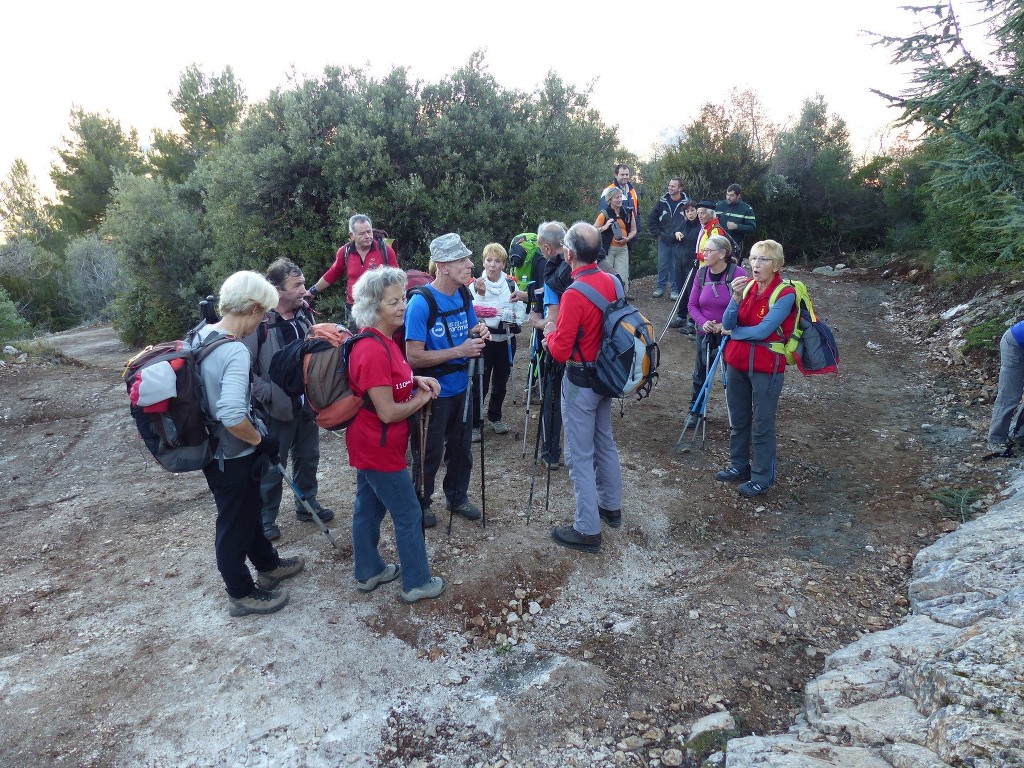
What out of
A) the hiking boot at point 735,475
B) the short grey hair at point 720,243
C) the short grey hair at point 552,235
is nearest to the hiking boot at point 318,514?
Result: the short grey hair at point 552,235

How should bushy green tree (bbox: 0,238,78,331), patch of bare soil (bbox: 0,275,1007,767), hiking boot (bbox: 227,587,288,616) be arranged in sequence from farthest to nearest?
bushy green tree (bbox: 0,238,78,331)
hiking boot (bbox: 227,587,288,616)
patch of bare soil (bbox: 0,275,1007,767)

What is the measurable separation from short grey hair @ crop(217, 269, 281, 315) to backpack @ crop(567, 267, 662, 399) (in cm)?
189

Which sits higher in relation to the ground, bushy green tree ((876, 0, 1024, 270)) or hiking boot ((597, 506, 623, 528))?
bushy green tree ((876, 0, 1024, 270))

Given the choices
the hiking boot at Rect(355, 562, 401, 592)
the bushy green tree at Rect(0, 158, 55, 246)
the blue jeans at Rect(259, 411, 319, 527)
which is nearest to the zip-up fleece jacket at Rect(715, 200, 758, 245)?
the blue jeans at Rect(259, 411, 319, 527)

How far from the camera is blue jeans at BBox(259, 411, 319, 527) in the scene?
467 centimetres

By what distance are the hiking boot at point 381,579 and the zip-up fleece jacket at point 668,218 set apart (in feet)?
27.3

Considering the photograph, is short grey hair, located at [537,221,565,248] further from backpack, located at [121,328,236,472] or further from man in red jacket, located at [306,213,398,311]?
backpack, located at [121,328,236,472]

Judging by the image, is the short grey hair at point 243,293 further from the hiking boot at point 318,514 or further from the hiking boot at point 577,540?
the hiking boot at point 577,540

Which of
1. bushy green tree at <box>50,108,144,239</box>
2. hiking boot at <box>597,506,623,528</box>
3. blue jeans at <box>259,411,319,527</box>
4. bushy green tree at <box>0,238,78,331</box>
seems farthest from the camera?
bushy green tree at <box>50,108,144,239</box>

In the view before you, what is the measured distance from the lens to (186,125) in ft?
77.7

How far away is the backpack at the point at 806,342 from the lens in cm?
514

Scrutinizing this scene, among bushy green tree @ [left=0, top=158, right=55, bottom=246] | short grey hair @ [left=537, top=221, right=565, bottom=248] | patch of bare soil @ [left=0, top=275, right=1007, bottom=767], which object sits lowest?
patch of bare soil @ [left=0, top=275, right=1007, bottom=767]

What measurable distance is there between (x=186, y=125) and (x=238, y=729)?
25.7m

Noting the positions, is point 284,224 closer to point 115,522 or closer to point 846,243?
point 115,522
